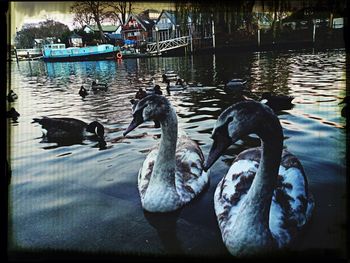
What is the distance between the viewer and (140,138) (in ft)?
19.7

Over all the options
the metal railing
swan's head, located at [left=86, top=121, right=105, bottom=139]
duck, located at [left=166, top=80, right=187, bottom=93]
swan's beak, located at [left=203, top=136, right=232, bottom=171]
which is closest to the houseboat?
the metal railing

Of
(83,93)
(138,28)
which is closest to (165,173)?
(138,28)

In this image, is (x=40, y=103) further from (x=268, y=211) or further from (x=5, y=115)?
(x=268, y=211)

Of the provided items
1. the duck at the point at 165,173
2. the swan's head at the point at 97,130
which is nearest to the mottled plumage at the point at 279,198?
the duck at the point at 165,173

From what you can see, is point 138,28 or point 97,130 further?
point 97,130

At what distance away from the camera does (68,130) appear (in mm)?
6375

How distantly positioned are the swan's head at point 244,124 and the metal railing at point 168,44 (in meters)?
4.09

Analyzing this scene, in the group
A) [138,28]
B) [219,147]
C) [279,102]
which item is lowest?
[279,102]

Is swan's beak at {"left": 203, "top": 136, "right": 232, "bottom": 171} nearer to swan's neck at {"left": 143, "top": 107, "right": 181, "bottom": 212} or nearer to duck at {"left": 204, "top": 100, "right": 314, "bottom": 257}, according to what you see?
duck at {"left": 204, "top": 100, "right": 314, "bottom": 257}

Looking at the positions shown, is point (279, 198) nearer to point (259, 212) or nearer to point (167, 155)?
point (259, 212)

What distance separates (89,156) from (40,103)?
488cm

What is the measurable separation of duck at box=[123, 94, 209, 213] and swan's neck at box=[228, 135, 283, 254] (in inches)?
38.2

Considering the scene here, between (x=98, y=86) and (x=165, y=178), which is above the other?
(x=98, y=86)

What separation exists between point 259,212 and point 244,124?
0.76 metres
